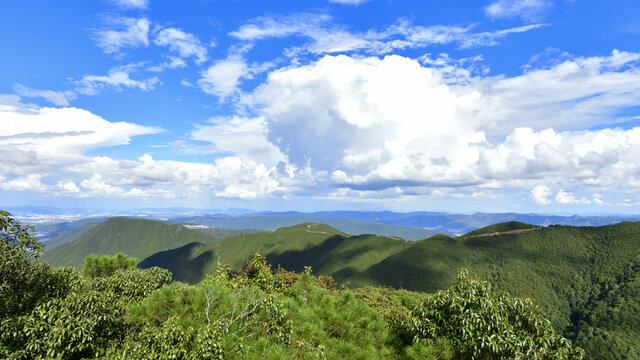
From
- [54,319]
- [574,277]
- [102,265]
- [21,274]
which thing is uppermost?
[21,274]

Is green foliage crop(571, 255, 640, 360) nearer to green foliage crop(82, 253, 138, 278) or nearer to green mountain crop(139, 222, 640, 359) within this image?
green mountain crop(139, 222, 640, 359)

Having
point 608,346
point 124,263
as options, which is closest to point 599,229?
point 608,346

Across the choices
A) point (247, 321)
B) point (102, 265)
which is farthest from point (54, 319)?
point (102, 265)

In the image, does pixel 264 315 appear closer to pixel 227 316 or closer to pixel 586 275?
pixel 227 316

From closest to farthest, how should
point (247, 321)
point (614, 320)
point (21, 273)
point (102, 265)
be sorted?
point (247, 321), point (21, 273), point (102, 265), point (614, 320)

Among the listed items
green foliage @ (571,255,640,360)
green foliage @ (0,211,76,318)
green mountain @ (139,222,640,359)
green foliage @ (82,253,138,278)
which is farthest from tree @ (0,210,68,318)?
green foliage @ (571,255,640,360)

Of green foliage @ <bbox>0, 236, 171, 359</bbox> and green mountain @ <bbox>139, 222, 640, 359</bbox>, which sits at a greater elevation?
green foliage @ <bbox>0, 236, 171, 359</bbox>

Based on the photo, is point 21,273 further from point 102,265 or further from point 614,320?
point 614,320

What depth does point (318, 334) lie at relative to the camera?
614 inches

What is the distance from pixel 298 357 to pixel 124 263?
72.2m

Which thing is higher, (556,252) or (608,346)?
(556,252)

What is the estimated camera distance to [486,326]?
1188 centimetres

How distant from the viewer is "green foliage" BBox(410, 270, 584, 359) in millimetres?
11180

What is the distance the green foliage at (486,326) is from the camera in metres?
11.2
